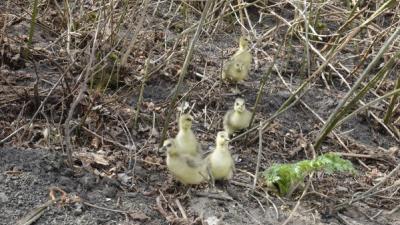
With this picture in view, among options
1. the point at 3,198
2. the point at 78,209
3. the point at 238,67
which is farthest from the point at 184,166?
the point at 238,67

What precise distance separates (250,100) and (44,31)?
1.61 m

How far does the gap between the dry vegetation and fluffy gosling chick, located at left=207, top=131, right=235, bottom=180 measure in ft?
0.39

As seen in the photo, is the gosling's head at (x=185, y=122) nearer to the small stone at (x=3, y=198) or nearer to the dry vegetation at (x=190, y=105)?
the dry vegetation at (x=190, y=105)

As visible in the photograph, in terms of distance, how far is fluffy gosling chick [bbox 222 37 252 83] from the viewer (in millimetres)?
4586

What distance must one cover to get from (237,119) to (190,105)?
1.70 feet

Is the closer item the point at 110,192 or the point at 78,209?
the point at 78,209

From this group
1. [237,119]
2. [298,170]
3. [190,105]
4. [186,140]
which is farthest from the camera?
[190,105]

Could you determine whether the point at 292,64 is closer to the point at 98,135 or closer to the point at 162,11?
the point at 162,11

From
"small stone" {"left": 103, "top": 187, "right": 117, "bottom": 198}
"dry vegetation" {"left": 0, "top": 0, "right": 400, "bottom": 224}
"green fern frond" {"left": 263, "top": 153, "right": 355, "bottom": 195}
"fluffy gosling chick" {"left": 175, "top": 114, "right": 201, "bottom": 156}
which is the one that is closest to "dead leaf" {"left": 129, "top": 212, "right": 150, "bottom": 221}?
"dry vegetation" {"left": 0, "top": 0, "right": 400, "bottom": 224}

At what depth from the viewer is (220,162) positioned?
338 centimetres

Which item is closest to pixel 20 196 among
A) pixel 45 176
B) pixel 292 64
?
pixel 45 176

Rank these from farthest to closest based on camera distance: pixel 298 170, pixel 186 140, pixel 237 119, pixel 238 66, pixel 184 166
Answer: pixel 238 66
pixel 237 119
pixel 186 140
pixel 298 170
pixel 184 166

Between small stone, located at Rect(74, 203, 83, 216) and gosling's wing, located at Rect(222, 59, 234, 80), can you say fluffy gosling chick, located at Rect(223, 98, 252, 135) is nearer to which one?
gosling's wing, located at Rect(222, 59, 234, 80)

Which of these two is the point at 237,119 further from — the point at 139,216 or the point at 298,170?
the point at 139,216
